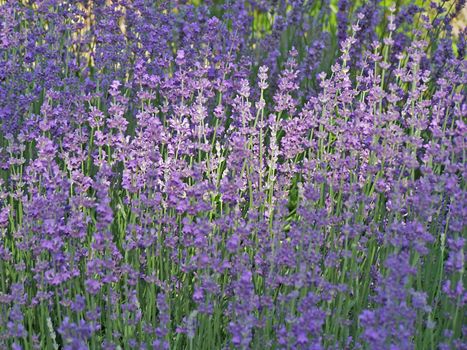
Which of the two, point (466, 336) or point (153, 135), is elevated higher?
point (153, 135)

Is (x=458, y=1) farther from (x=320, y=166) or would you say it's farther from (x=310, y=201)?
(x=310, y=201)

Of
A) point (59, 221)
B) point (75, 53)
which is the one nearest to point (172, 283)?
point (59, 221)

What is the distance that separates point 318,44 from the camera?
196 inches

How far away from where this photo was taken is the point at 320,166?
3.55 m

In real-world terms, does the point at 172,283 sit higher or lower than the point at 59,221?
lower

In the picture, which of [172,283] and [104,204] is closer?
[104,204]

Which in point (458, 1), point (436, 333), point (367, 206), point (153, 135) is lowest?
point (436, 333)

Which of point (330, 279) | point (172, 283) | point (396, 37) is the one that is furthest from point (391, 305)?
point (396, 37)

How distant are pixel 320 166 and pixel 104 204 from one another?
3.53ft

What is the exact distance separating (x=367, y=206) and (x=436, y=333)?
2.13 feet

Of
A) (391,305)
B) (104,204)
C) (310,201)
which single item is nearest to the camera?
(391,305)

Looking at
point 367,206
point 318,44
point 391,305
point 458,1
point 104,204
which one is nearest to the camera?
point 391,305

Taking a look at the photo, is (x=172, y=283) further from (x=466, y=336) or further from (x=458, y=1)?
(x=458, y=1)

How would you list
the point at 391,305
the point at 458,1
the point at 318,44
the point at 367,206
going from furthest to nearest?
the point at 458,1, the point at 318,44, the point at 367,206, the point at 391,305
